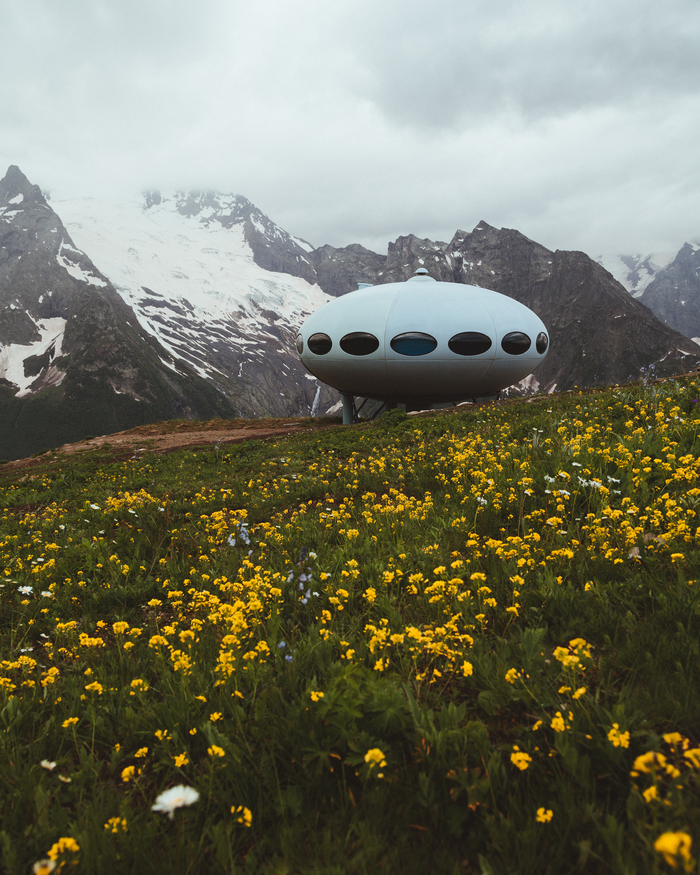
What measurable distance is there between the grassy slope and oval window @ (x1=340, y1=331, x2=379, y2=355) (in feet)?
73.1

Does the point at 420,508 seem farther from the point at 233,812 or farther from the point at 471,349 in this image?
the point at 471,349

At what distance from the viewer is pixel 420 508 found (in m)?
5.31

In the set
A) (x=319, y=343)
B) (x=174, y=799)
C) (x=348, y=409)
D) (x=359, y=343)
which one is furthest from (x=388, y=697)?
(x=348, y=409)

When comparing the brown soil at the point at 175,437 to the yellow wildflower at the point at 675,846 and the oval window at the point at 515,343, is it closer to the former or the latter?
the oval window at the point at 515,343

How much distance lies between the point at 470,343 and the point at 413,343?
3.56 metres

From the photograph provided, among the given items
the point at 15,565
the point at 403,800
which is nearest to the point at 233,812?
the point at 403,800

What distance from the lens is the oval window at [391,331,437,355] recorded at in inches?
1015

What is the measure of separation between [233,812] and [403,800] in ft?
2.39

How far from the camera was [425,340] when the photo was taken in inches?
1016

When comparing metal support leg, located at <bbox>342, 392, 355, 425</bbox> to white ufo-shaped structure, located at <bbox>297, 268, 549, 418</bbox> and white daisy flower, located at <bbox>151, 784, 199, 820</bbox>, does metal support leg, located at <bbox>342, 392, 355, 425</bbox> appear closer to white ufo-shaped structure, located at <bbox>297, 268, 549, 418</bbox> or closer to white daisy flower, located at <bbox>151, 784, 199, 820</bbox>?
white ufo-shaped structure, located at <bbox>297, 268, 549, 418</bbox>

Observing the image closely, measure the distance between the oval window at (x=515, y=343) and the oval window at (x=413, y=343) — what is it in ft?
15.9

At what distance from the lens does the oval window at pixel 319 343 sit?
28125 millimetres

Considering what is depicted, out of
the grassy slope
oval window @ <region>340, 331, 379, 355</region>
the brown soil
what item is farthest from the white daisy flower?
oval window @ <region>340, 331, 379, 355</region>

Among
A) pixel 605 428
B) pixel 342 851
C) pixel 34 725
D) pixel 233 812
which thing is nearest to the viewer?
pixel 342 851
